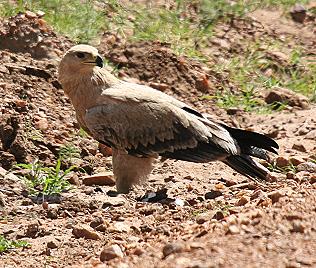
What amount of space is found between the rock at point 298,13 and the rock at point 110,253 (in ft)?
A: 30.0

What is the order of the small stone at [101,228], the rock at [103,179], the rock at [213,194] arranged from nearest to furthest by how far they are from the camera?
the small stone at [101,228]
the rock at [213,194]
the rock at [103,179]

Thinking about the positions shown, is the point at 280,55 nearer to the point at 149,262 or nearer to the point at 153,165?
the point at 153,165

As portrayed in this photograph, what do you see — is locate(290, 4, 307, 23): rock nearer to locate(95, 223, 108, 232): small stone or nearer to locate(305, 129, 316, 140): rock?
locate(305, 129, 316, 140): rock

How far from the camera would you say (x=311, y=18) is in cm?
1523

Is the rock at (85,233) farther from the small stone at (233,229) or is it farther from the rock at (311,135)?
the rock at (311,135)

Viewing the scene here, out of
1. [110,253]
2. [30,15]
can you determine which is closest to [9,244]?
[110,253]

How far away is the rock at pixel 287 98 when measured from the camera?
41.1ft

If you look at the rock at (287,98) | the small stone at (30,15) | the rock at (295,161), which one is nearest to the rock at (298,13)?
the rock at (287,98)

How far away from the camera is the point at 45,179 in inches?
365

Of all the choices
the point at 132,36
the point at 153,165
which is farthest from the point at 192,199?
the point at 132,36

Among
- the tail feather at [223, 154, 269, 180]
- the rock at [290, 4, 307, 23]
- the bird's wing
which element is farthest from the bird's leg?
the rock at [290, 4, 307, 23]

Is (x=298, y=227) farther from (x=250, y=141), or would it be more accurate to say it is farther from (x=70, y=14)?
(x=70, y=14)

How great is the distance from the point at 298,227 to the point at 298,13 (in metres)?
9.22

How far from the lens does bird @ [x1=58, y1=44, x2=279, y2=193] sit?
31.0ft
